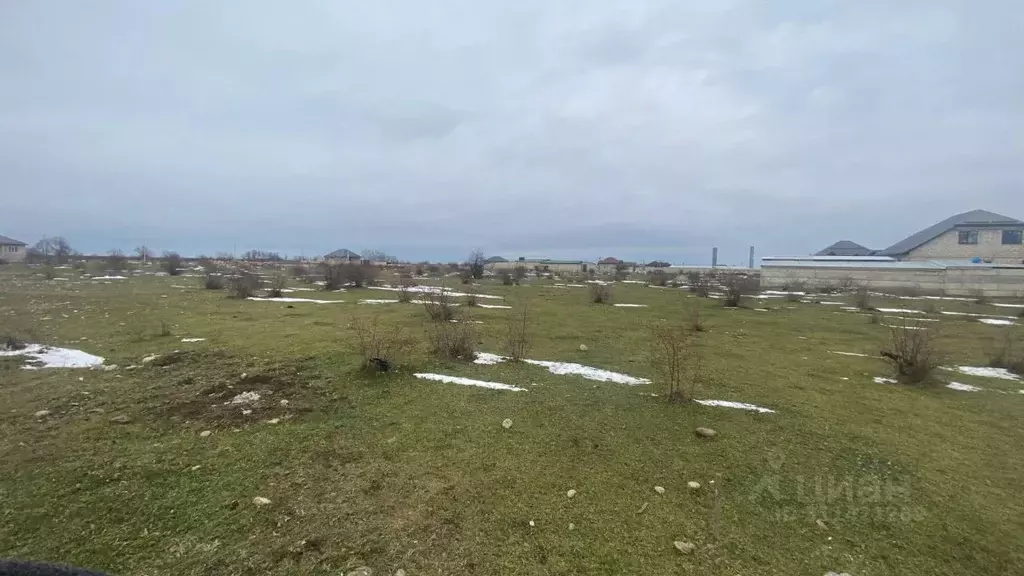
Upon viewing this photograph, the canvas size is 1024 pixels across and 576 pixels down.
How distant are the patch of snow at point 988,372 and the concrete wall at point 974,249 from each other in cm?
5557

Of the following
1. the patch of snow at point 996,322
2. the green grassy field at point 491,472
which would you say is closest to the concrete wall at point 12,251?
the green grassy field at point 491,472

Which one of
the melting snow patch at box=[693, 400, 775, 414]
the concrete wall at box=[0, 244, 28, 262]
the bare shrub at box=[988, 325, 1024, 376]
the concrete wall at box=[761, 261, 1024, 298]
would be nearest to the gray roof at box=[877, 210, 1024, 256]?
the concrete wall at box=[761, 261, 1024, 298]

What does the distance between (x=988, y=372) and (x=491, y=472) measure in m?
11.1

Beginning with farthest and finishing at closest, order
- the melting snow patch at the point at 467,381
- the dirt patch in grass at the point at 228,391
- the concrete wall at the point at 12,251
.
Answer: the concrete wall at the point at 12,251 → the melting snow patch at the point at 467,381 → the dirt patch in grass at the point at 228,391

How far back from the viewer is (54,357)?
8234 mm

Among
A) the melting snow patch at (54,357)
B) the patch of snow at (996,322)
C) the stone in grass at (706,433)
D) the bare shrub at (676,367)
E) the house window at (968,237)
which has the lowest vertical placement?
the patch of snow at (996,322)

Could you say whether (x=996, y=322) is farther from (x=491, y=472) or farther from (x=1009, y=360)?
(x=491, y=472)

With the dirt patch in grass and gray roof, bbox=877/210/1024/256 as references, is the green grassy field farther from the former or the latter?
gray roof, bbox=877/210/1024/256

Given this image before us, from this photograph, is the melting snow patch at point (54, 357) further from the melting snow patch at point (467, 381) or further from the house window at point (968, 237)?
the house window at point (968, 237)

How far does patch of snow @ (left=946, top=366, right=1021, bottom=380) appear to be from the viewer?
9172 mm

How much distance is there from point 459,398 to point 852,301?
28.6m

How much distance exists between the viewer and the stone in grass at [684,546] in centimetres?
330

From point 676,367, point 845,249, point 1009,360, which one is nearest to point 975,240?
point 845,249

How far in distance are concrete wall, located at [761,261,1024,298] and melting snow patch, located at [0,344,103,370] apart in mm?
47534
